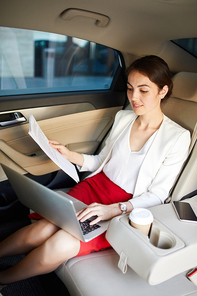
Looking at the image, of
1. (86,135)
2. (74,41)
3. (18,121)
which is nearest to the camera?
(18,121)

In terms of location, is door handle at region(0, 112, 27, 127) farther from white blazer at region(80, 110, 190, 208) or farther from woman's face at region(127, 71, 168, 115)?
white blazer at region(80, 110, 190, 208)

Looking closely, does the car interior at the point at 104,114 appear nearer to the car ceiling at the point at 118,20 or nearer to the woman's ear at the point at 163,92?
the car ceiling at the point at 118,20

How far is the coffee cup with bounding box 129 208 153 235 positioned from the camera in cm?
109

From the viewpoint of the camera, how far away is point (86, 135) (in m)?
2.36

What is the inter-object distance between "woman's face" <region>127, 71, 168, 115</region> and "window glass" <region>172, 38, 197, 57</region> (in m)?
0.60

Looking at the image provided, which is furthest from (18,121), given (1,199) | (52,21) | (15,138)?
(52,21)

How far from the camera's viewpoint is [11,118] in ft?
6.31

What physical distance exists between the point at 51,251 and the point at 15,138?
104 cm

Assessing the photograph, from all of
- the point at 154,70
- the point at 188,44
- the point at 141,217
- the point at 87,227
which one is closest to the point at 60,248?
the point at 87,227

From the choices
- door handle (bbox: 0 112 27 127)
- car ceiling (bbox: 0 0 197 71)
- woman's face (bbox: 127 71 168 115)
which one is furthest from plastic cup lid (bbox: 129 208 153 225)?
door handle (bbox: 0 112 27 127)

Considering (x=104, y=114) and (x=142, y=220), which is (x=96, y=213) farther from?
(x=104, y=114)

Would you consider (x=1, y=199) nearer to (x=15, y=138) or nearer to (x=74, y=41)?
(x=15, y=138)

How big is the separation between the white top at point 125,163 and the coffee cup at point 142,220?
0.43 meters

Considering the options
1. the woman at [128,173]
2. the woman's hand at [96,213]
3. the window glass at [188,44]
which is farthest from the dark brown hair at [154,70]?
the woman's hand at [96,213]
